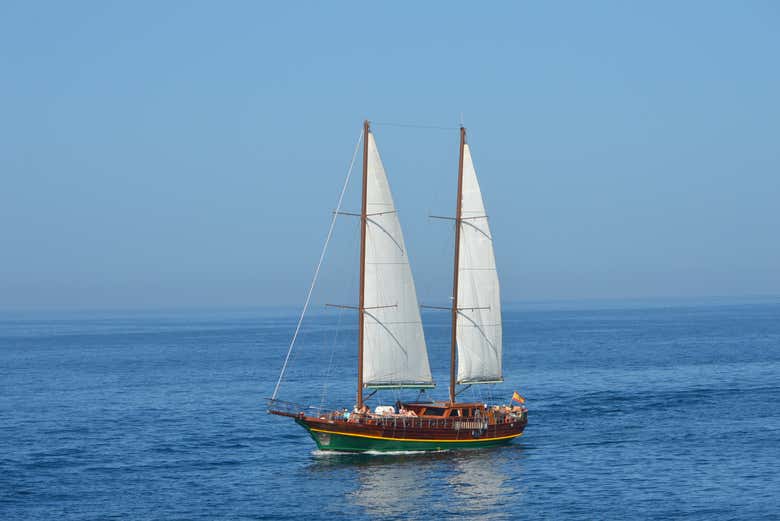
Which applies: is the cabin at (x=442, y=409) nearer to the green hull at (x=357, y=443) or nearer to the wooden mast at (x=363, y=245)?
the green hull at (x=357, y=443)

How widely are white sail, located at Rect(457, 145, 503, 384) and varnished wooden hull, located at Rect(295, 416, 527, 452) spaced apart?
13.3ft

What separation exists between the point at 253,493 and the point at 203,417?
102 ft

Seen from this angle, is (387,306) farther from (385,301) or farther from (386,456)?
A: (386,456)

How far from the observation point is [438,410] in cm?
6956

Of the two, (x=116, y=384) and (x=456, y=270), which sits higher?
(x=456, y=270)

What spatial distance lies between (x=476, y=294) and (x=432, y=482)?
52.8 feet

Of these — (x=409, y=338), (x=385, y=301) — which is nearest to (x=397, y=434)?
(x=409, y=338)

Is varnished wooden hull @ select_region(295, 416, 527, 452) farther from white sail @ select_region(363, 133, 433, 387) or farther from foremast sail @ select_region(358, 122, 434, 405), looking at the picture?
white sail @ select_region(363, 133, 433, 387)

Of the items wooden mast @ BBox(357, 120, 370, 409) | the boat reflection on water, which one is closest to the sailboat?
wooden mast @ BBox(357, 120, 370, 409)

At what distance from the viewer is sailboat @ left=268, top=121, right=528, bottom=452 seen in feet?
217

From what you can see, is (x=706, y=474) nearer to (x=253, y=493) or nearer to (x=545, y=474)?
(x=545, y=474)

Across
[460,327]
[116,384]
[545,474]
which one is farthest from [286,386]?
[545,474]

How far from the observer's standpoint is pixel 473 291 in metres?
71.4

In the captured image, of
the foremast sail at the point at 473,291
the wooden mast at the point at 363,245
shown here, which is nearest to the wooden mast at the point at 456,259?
the foremast sail at the point at 473,291
